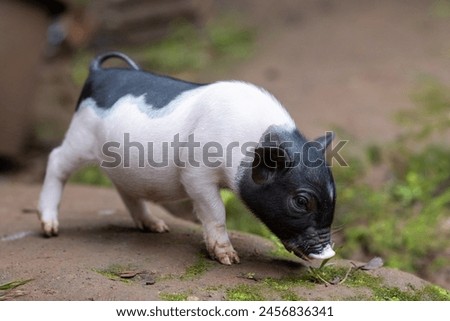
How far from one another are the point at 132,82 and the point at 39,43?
3.69 metres

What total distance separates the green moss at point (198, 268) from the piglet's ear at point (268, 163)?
1.67 feet

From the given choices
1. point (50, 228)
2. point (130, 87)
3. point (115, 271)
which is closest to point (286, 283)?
point (115, 271)

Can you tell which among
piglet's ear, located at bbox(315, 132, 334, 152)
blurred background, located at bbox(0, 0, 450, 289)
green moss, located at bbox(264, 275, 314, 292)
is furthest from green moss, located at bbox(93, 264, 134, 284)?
blurred background, located at bbox(0, 0, 450, 289)

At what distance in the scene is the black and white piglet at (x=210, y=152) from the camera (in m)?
3.41

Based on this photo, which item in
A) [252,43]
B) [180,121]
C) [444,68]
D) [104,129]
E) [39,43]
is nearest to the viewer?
[180,121]

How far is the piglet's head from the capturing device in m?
3.38

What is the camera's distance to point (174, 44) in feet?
31.1

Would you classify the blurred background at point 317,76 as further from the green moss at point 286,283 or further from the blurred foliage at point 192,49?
the green moss at point 286,283

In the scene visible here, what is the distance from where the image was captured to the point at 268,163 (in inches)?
134

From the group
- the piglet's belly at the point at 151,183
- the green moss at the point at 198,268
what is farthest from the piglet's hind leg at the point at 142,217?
the green moss at the point at 198,268

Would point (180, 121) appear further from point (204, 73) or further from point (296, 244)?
point (204, 73)

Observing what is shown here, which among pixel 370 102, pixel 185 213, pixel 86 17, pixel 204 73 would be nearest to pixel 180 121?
pixel 185 213

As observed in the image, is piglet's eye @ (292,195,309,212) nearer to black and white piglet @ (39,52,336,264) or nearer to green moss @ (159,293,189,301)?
black and white piglet @ (39,52,336,264)

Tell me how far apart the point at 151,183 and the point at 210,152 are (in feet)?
1.42
